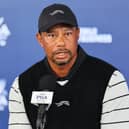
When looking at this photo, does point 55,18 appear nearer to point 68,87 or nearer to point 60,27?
point 60,27

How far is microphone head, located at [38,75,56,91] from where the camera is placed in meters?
1.28

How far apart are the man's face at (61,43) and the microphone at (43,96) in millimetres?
98

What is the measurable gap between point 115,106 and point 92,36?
40 centimetres

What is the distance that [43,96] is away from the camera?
1.26 m

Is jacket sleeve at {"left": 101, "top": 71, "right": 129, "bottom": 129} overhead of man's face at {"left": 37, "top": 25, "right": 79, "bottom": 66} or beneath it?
beneath

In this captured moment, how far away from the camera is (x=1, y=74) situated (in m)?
1.60

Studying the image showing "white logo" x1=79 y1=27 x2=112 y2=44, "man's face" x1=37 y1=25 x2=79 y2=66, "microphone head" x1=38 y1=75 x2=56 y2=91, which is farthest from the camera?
"white logo" x1=79 y1=27 x2=112 y2=44

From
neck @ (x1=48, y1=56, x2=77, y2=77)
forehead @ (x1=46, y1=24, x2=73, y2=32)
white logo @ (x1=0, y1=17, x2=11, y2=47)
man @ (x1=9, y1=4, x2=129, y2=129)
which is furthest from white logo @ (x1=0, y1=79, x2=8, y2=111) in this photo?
forehead @ (x1=46, y1=24, x2=73, y2=32)

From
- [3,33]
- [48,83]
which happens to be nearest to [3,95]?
[3,33]

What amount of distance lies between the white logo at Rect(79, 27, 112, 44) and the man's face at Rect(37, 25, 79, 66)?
1.10 ft

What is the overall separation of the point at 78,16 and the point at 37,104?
439 mm

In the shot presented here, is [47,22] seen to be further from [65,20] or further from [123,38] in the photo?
[123,38]

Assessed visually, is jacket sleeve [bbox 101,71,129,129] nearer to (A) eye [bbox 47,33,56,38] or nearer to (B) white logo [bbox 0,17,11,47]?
(A) eye [bbox 47,33,56,38]

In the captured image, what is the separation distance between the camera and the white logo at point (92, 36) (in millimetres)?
1534
